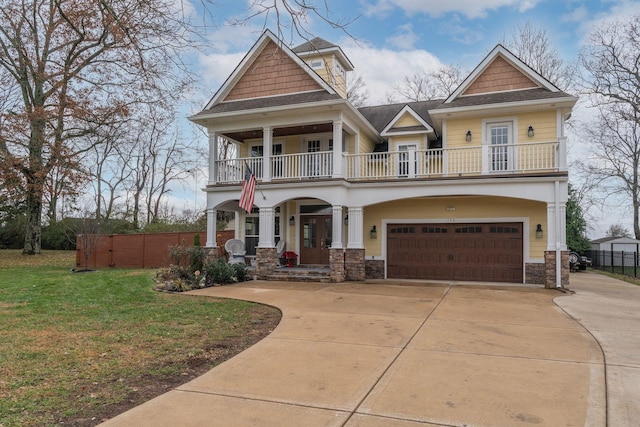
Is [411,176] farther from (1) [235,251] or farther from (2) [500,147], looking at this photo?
(1) [235,251]

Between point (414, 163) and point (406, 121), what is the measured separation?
7.77ft

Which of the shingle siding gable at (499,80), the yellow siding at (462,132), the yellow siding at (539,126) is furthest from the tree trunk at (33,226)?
the yellow siding at (539,126)

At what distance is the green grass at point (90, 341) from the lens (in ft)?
13.4

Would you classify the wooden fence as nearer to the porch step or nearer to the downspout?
the porch step

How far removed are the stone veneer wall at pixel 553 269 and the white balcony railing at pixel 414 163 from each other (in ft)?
9.15

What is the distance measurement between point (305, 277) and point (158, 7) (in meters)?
10.4

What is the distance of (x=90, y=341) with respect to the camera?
614 cm

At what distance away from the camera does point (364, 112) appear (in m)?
20.2

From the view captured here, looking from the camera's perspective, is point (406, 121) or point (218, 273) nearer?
point (218, 273)

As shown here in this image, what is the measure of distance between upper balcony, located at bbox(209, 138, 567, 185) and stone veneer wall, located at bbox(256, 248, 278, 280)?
2.71 m

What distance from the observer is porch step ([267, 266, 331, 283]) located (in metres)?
14.6

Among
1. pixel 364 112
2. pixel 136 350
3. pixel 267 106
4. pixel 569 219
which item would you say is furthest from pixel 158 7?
pixel 569 219

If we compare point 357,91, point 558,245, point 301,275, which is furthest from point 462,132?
point 357,91

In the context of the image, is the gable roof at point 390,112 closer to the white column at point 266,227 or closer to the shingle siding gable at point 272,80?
the shingle siding gable at point 272,80
